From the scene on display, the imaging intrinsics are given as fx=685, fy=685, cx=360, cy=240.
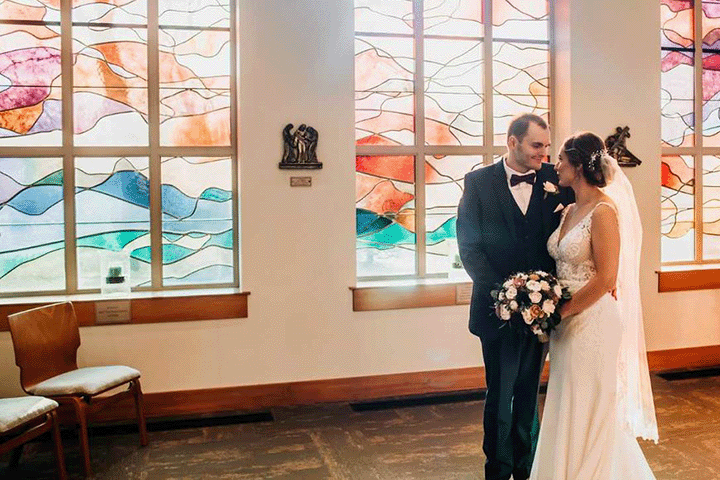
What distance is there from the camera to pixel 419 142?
503 cm

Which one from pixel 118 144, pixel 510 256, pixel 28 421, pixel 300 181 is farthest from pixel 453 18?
pixel 28 421

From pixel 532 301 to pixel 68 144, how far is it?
3183mm

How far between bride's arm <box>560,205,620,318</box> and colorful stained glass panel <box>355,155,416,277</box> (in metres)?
2.31

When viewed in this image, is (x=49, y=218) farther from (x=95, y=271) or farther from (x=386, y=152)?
(x=386, y=152)

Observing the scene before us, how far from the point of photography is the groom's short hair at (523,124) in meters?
2.96

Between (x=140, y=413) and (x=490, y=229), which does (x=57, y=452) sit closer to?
(x=140, y=413)

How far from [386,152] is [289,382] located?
177 centimetres

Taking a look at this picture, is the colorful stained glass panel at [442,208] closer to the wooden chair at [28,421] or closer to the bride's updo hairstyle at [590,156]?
the bride's updo hairstyle at [590,156]

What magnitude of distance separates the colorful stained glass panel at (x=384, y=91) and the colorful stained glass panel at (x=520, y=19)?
2.42 feet

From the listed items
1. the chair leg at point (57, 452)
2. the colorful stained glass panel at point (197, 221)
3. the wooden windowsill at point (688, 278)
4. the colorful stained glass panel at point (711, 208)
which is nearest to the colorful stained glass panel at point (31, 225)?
the colorful stained glass panel at point (197, 221)

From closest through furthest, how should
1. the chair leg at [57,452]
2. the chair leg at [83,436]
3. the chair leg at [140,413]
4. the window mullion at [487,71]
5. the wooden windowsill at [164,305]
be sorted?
the chair leg at [57,452] < the chair leg at [83,436] < the chair leg at [140,413] < the wooden windowsill at [164,305] < the window mullion at [487,71]

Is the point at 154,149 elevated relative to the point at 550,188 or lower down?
elevated

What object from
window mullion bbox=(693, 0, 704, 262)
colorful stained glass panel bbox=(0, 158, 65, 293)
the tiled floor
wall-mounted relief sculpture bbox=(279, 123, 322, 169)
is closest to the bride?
the tiled floor

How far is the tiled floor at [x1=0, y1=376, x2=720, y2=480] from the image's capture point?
345cm
